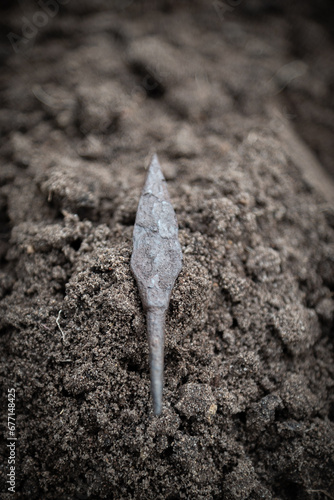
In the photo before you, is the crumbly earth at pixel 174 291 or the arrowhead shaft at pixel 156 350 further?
the crumbly earth at pixel 174 291

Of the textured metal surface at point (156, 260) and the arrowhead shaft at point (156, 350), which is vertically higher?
the textured metal surface at point (156, 260)

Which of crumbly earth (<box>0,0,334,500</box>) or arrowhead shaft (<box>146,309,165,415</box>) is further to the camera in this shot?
crumbly earth (<box>0,0,334,500</box>)

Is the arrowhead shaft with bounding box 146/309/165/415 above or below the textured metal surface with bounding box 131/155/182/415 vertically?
below

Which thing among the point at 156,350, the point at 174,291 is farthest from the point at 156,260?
the point at 156,350

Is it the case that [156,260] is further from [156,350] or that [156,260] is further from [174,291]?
[156,350]

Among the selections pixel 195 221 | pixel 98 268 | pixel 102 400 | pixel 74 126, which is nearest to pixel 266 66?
pixel 74 126

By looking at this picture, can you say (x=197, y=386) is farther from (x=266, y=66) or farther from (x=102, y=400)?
(x=266, y=66)
